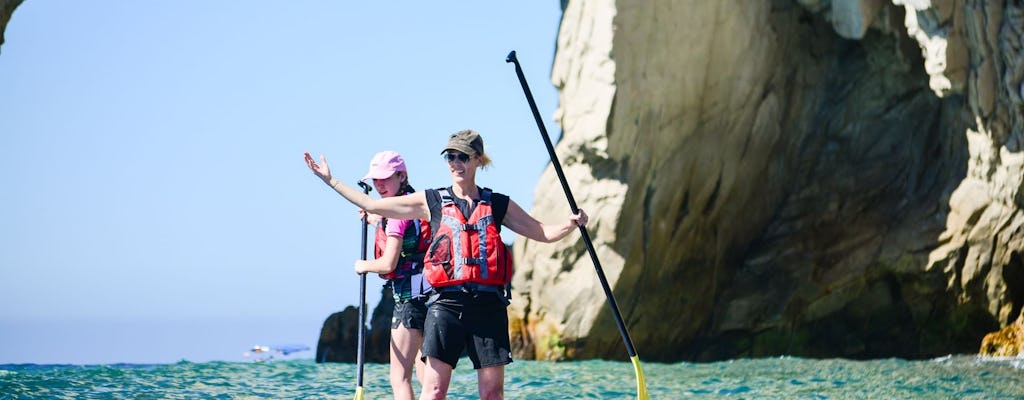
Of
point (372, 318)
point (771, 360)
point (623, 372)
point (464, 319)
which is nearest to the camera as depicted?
point (464, 319)

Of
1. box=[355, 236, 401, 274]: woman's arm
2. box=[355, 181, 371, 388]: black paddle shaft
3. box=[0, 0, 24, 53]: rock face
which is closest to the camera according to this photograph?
box=[355, 236, 401, 274]: woman's arm

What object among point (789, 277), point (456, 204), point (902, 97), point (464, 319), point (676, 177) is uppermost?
point (902, 97)

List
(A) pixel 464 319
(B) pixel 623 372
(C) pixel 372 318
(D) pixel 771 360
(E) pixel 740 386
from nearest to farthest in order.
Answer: (A) pixel 464 319
(E) pixel 740 386
(B) pixel 623 372
(D) pixel 771 360
(C) pixel 372 318

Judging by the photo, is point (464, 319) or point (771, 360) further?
point (771, 360)

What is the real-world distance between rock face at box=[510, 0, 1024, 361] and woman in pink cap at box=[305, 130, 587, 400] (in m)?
6.91

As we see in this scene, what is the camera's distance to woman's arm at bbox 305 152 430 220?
5.66 metres

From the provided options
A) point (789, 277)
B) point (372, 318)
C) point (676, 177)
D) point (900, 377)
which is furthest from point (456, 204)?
point (372, 318)

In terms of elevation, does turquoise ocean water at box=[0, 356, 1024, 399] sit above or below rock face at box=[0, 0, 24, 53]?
below

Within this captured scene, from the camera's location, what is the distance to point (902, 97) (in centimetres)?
1380

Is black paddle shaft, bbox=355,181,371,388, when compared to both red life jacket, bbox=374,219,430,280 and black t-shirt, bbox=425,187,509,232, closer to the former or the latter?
red life jacket, bbox=374,219,430,280

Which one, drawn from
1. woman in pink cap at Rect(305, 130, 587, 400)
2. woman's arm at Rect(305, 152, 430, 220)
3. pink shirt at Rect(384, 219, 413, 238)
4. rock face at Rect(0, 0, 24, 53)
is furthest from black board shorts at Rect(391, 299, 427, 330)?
rock face at Rect(0, 0, 24, 53)

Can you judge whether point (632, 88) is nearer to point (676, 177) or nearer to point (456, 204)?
point (676, 177)

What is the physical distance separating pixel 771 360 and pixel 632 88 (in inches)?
119

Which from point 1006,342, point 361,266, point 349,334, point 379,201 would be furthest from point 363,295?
point 349,334
